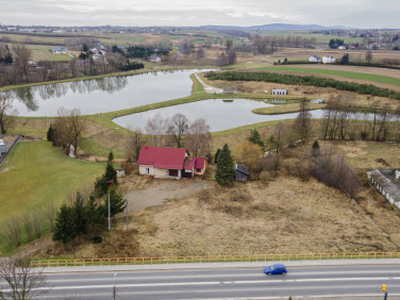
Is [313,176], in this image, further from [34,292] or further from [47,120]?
[47,120]

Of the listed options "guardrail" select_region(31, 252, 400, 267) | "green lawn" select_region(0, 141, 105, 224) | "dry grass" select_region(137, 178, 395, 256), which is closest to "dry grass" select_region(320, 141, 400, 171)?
"dry grass" select_region(137, 178, 395, 256)

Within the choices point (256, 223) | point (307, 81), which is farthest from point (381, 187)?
point (307, 81)

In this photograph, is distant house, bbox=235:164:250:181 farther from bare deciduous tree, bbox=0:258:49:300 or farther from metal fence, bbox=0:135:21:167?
metal fence, bbox=0:135:21:167

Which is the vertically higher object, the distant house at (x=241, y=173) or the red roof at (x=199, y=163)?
the red roof at (x=199, y=163)

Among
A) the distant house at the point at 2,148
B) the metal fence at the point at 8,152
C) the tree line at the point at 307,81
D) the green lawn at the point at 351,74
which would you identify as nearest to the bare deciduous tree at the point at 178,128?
the metal fence at the point at 8,152

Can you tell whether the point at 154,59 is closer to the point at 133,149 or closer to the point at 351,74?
the point at 351,74

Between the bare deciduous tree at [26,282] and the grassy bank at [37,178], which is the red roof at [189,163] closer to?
the grassy bank at [37,178]
